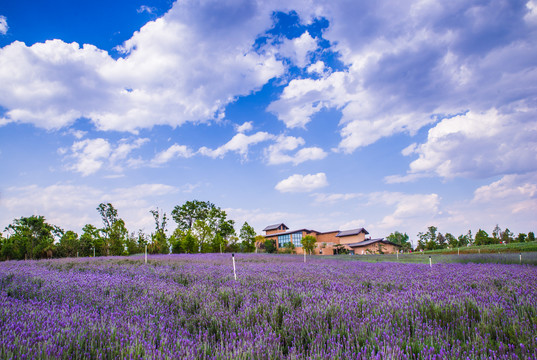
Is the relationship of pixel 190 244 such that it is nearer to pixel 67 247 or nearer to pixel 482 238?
pixel 67 247

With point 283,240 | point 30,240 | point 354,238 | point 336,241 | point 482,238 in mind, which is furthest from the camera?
point 283,240

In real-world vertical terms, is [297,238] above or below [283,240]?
above

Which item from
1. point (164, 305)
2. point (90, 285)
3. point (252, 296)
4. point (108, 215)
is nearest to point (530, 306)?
point (252, 296)

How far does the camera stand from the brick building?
55.9 meters

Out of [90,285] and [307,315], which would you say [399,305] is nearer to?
[307,315]

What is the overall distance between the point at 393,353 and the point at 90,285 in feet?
18.8

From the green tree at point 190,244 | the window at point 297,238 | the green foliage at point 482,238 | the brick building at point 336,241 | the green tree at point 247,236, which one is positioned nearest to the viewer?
the green tree at point 190,244

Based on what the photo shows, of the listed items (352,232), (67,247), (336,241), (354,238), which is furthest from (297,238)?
(67,247)

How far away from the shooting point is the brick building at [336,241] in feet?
183

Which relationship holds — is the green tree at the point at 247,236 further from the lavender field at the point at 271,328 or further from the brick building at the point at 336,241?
the lavender field at the point at 271,328

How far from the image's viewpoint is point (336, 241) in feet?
201

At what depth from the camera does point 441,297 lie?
399cm

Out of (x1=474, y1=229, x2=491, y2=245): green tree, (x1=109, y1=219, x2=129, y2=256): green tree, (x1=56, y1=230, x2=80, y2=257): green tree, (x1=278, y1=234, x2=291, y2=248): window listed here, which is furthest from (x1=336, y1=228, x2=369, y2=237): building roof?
(x1=56, y1=230, x2=80, y2=257): green tree

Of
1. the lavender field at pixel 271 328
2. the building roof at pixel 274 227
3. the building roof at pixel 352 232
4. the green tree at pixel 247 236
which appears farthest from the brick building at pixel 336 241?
the lavender field at pixel 271 328
